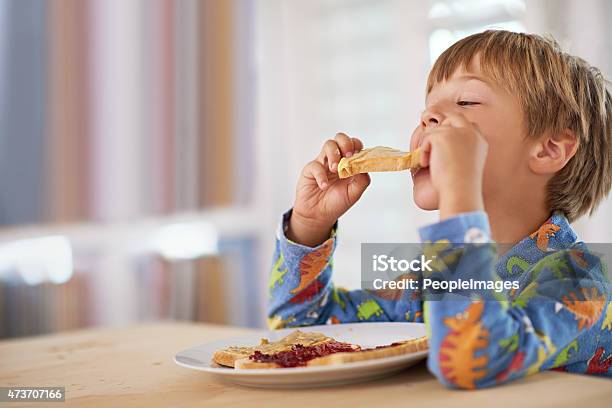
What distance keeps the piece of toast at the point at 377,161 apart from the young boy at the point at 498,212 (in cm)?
3

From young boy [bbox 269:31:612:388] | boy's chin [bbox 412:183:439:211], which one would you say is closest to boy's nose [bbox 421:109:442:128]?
young boy [bbox 269:31:612:388]

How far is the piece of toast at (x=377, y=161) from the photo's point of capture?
106 centimetres

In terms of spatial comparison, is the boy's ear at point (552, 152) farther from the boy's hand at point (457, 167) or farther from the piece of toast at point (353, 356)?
the piece of toast at point (353, 356)

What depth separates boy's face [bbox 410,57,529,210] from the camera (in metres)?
1.17

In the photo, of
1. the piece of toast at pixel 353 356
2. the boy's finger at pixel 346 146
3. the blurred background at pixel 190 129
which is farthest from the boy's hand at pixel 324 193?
the blurred background at pixel 190 129

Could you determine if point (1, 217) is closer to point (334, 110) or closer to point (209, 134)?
point (209, 134)

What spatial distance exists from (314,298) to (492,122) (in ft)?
1.45

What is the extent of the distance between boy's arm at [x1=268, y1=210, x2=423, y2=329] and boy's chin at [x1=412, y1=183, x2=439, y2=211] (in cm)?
29

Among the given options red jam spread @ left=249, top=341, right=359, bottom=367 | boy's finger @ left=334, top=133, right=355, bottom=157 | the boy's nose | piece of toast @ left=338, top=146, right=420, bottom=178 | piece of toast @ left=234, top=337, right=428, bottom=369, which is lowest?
red jam spread @ left=249, top=341, right=359, bottom=367

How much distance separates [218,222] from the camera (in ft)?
10.2

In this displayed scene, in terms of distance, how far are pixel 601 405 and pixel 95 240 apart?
2199 mm

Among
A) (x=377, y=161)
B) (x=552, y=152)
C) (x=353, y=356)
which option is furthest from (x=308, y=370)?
(x=552, y=152)

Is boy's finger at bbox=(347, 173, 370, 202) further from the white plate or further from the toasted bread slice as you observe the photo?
the toasted bread slice

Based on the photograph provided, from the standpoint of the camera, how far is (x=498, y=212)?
1.20 meters
